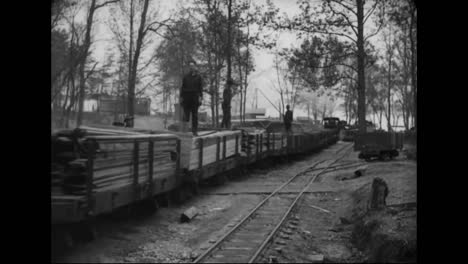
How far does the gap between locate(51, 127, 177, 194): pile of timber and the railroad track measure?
154 centimetres

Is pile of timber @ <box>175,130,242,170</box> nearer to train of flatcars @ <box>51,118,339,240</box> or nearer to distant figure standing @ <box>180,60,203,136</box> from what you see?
train of flatcars @ <box>51,118,339,240</box>

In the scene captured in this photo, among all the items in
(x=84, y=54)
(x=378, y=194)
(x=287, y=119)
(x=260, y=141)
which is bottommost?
(x=378, y=194)

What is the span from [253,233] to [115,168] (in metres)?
2.55

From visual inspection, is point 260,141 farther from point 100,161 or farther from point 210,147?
point 100,161

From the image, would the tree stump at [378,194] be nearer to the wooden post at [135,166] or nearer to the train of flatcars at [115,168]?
the train of flatcars at [115,168]

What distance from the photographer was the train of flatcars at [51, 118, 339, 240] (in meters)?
5.69

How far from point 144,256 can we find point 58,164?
1653 millimetres

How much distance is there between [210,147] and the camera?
37.8 feet

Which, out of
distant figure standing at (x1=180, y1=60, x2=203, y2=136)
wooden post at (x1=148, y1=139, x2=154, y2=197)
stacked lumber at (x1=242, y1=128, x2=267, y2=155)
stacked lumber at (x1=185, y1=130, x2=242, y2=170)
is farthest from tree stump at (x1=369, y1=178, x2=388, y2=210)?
stacked lumber at (x1=242, y1=128, x2=267, y2=155)

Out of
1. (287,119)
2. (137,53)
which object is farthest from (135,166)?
(287,119)

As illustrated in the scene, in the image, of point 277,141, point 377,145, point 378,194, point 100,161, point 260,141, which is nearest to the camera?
point 100,161
